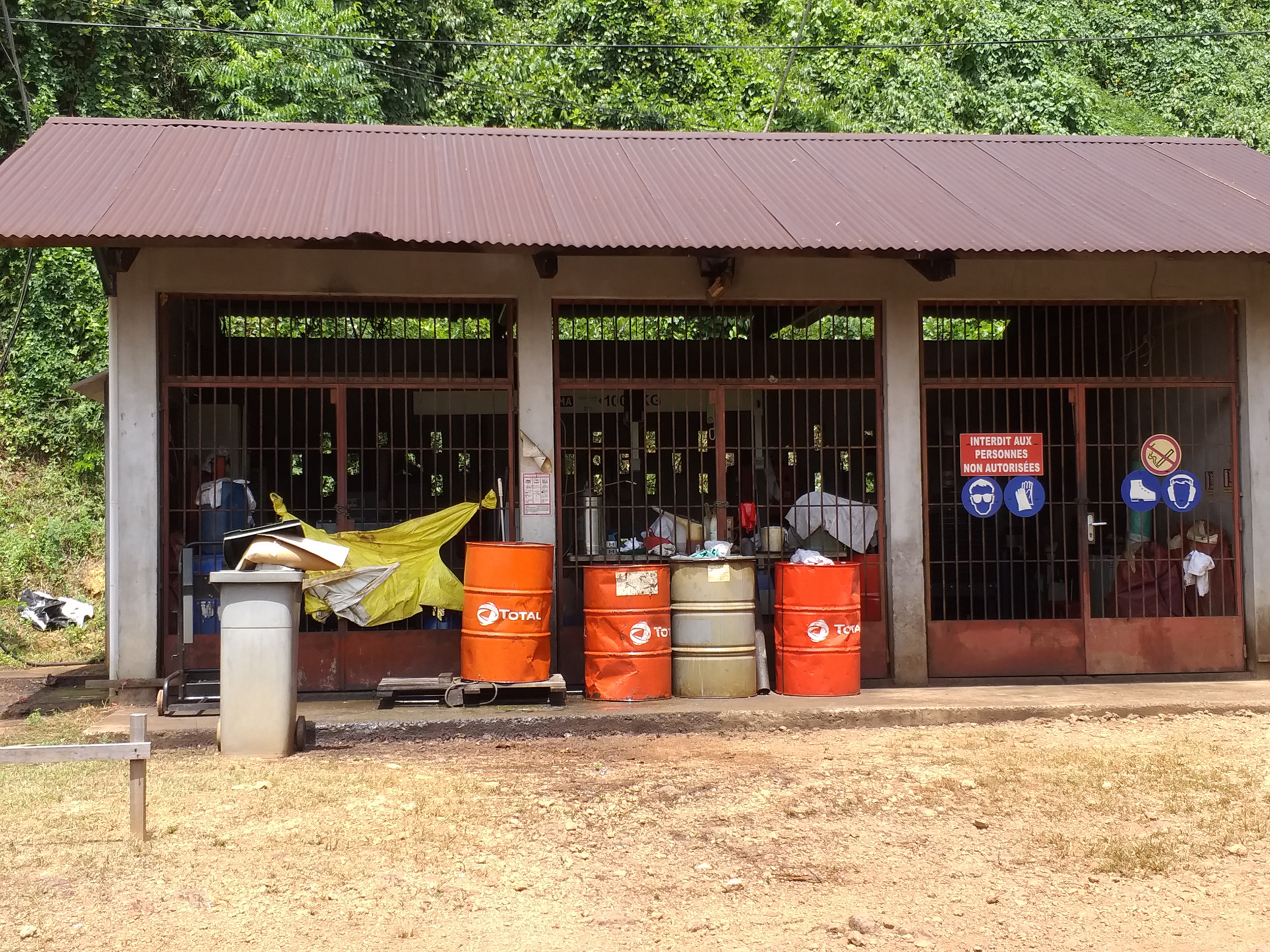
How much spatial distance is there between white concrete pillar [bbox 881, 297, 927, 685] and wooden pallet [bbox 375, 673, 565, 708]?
2606mm

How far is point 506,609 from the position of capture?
324 inches

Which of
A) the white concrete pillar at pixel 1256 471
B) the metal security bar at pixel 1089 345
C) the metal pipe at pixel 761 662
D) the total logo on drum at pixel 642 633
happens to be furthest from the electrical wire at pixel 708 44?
the metal pipe at pixel 761 662

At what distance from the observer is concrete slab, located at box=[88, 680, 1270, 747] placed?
7703 millimetres

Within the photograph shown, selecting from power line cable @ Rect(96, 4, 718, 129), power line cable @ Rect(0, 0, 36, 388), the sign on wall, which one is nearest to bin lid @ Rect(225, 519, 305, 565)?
the sign on wall

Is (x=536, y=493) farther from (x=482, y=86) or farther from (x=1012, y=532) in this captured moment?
(x=482, y=86)

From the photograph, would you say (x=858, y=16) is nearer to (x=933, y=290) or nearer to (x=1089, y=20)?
(x=1089, y=20)

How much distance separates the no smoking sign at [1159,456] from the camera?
31.4ft

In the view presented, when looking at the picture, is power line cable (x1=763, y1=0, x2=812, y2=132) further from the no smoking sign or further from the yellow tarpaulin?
the yellow tarpaulin

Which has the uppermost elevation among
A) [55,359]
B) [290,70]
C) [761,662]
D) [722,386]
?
[290,70]

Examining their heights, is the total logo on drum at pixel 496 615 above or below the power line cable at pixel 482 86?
below

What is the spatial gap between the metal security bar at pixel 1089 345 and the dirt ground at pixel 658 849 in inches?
129

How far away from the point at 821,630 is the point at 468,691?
244 centimetres

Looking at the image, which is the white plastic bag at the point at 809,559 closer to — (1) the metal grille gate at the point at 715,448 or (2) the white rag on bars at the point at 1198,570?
(1) the metal grille gate at the point at 715,448

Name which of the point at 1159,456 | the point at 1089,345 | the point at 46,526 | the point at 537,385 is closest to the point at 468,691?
the point at 537,385
